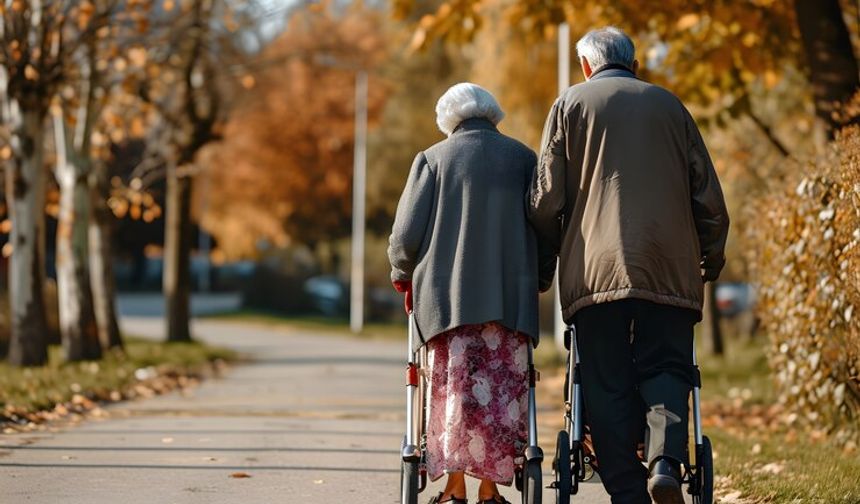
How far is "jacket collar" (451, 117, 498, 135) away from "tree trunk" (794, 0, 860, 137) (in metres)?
6.88

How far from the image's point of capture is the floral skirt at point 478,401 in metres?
6.11

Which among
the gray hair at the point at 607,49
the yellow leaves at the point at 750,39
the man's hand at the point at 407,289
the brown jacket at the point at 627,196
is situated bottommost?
the man's hand at the point at 407,289

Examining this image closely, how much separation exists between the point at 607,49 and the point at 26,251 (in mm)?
11470

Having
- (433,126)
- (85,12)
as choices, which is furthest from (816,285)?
(433,126)

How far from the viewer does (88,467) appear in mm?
8492

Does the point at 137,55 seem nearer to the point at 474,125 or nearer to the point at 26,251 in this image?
the point at 26,251

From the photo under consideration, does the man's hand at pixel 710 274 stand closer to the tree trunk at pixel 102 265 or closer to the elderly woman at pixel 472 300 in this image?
the elderly woman at pixel 472 300

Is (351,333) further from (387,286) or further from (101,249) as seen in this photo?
(101,249)

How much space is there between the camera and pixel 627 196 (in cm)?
596

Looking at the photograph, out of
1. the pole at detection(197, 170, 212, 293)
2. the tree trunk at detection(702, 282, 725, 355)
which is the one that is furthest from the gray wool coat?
the pole at detection(197, 170, 212, 293)

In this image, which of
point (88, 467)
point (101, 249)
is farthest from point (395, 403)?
point (101, 249)

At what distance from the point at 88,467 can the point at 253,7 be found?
1428 centimetres

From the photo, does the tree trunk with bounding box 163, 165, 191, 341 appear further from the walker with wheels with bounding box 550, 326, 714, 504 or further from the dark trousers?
the dark trousers

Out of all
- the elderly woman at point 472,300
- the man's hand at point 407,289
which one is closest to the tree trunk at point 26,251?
the man's hand at point 407,289
